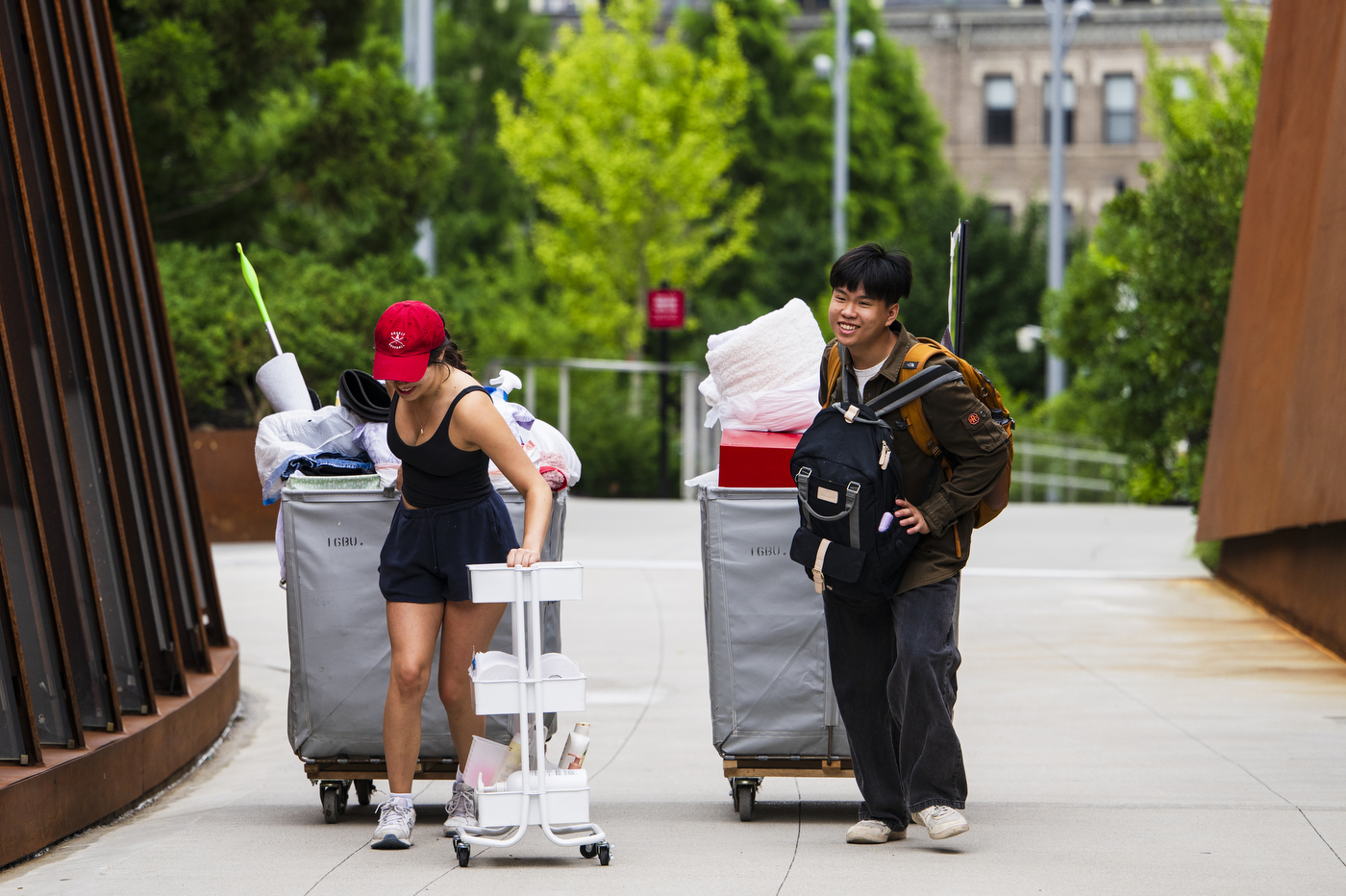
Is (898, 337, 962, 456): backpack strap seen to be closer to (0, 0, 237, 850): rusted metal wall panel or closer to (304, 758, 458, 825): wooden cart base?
(304, 758, 458, 825): wooden cart base

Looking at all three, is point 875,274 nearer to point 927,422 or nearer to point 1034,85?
point 927,422

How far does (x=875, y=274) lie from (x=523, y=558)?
136cm

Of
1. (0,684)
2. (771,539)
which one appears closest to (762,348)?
(771,539)

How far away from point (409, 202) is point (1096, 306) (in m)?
8.06

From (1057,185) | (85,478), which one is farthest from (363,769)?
(1057,185)

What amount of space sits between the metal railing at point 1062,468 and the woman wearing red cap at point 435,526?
22818 mm

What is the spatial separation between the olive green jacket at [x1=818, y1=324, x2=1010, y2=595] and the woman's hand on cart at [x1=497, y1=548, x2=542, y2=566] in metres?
1.13

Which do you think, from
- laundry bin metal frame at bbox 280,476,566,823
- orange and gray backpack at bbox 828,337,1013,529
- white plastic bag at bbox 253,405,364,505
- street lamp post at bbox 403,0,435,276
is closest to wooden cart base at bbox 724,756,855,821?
laundry bin metal frame at bbox 280,476,566,823

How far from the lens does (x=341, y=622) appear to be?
5.50 metres

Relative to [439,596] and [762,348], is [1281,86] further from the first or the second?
[439,596]

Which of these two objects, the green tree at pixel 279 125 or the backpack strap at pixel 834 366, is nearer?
the backpack strap at pixel 834 366

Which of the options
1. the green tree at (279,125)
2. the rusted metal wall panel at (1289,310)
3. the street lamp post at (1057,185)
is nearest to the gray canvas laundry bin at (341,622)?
the rusted metal wall panel at (1289,310)

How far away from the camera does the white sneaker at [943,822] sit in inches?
197

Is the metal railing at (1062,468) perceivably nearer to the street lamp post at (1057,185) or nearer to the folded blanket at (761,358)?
the street lamp post at (1057,185)
